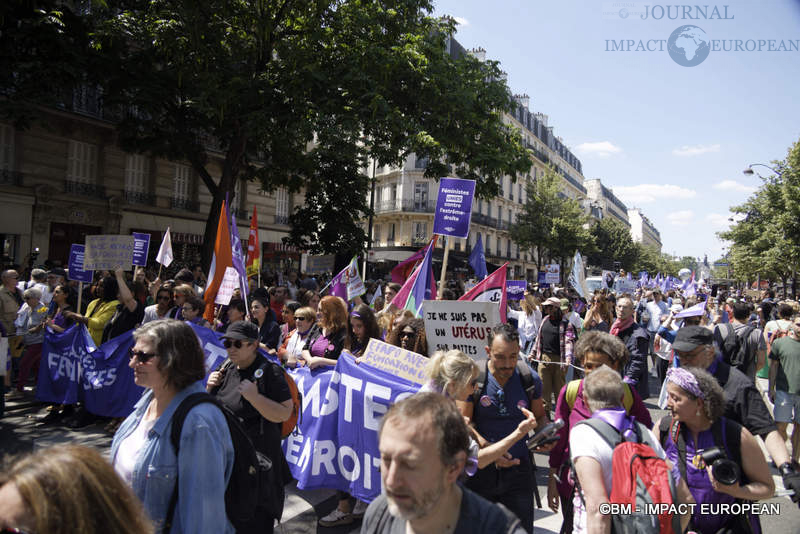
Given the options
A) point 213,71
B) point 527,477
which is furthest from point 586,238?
point 527,477

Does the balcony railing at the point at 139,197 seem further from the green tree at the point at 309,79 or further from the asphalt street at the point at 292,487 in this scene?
the asphalt street at the point at 292,487

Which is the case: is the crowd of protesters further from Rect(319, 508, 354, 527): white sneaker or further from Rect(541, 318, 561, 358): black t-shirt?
Rect(541, 318, 561, 358): black t-shirt

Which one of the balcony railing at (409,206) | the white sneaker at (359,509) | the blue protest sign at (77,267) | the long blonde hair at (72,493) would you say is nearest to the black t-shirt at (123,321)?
the blue protest sign at (77,267)

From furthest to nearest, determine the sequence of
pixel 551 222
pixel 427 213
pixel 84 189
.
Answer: pixel 427 213, pixel 551 222, pixel 84 189

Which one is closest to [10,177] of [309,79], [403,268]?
[309,79]

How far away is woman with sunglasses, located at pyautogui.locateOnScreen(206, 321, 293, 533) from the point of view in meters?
3.26

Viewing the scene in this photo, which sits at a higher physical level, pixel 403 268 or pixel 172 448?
pixel 403 268

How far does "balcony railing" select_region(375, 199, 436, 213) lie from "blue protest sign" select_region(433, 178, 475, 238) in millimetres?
35277

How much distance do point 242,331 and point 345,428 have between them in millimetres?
1619

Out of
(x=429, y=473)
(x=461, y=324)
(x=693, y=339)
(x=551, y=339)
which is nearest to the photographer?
(x=429, y=473)

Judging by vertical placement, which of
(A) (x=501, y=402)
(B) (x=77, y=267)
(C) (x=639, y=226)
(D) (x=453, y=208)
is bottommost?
(A) (x=501, y=402)

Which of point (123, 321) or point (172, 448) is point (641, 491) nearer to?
point (172, 448)

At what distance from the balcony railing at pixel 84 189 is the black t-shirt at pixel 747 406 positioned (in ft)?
74.0

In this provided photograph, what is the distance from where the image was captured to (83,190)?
67.4ft
